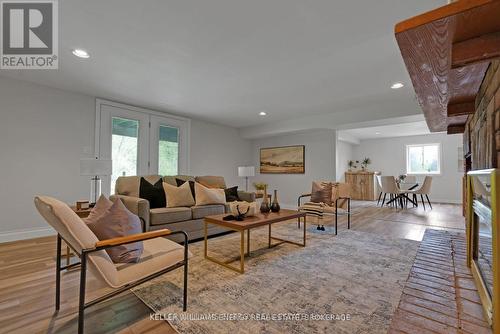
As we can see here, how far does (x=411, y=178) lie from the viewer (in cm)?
726

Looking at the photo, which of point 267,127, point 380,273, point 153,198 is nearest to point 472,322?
point 380,273

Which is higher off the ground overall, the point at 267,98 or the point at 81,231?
the point at 267,98

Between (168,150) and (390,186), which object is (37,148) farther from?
(390,186)

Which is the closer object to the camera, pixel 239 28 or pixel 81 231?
pixel 81 231

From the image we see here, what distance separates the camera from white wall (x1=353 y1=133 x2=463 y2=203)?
7.18 meters

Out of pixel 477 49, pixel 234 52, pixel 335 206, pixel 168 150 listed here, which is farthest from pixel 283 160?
pixel 477 49

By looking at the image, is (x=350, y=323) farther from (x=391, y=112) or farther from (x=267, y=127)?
(x=267, y=127)

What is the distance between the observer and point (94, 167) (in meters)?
2.93

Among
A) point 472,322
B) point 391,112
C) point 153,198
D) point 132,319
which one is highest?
point 391,112

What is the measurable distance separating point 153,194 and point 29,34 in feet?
7.27

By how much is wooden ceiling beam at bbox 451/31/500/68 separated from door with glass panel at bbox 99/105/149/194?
15.9ft

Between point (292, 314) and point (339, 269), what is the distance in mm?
935

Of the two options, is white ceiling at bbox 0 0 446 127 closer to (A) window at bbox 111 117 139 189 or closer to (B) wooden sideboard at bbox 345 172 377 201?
(A) window at bbox 111 117 139 189

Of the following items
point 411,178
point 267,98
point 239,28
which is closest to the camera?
point 239,28
